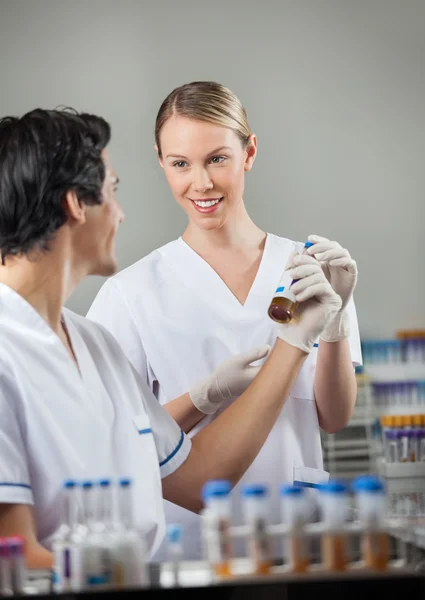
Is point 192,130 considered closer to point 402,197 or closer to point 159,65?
point 159,65

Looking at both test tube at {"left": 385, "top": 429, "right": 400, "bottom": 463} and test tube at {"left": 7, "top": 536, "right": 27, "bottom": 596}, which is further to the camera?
test tube at {"left": 385, "top": 429, "right": 400, "bottom": 463}

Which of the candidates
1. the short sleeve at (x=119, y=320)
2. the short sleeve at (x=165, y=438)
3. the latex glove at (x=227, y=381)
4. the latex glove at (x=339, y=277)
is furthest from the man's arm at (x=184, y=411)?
the latex glove at (x=339, y=277)

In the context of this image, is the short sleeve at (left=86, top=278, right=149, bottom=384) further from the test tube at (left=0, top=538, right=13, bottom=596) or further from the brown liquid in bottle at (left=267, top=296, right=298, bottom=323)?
the test tube at (left=0, top=538, right=13, bottom=596)

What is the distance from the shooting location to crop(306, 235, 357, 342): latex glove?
2.05 metres

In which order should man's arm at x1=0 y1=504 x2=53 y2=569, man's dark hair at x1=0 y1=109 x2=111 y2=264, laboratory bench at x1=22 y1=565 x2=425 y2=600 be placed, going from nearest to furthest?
1. laboratory bench at x1=22 y1=565 x2=425 y2=600
2. man's arm at x1=0 y1=504 x2=53 y2=569
3. man's dark hair at x1=0 y1=109 x2=111 y2=264

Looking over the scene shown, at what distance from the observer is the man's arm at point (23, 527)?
4.49 feet

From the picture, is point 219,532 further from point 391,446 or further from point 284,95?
point 284,95

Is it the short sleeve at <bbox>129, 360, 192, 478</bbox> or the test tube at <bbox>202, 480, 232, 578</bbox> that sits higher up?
the short sleeve at <bbox>129, 360, 192, 478</bbox>

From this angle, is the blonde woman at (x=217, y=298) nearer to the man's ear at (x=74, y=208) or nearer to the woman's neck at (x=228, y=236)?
the woman's neck at (x=228, y=236)

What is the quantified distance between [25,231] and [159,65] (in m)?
0.98

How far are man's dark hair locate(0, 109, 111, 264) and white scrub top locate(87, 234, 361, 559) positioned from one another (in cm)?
58

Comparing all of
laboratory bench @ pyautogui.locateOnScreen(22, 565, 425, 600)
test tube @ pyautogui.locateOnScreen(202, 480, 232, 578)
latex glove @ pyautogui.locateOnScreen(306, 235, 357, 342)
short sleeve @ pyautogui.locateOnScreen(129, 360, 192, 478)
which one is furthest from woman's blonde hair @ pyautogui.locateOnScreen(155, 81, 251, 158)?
laboratory bench @ pyautogui.locateOnScreen(22, 565, 425, 600)

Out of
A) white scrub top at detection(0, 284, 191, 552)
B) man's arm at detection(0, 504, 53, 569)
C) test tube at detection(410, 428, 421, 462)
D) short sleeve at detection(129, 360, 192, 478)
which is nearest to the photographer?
man's arm at detection(0, 504, 53, 569)

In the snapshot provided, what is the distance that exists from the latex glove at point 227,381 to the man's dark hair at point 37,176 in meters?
0.60
